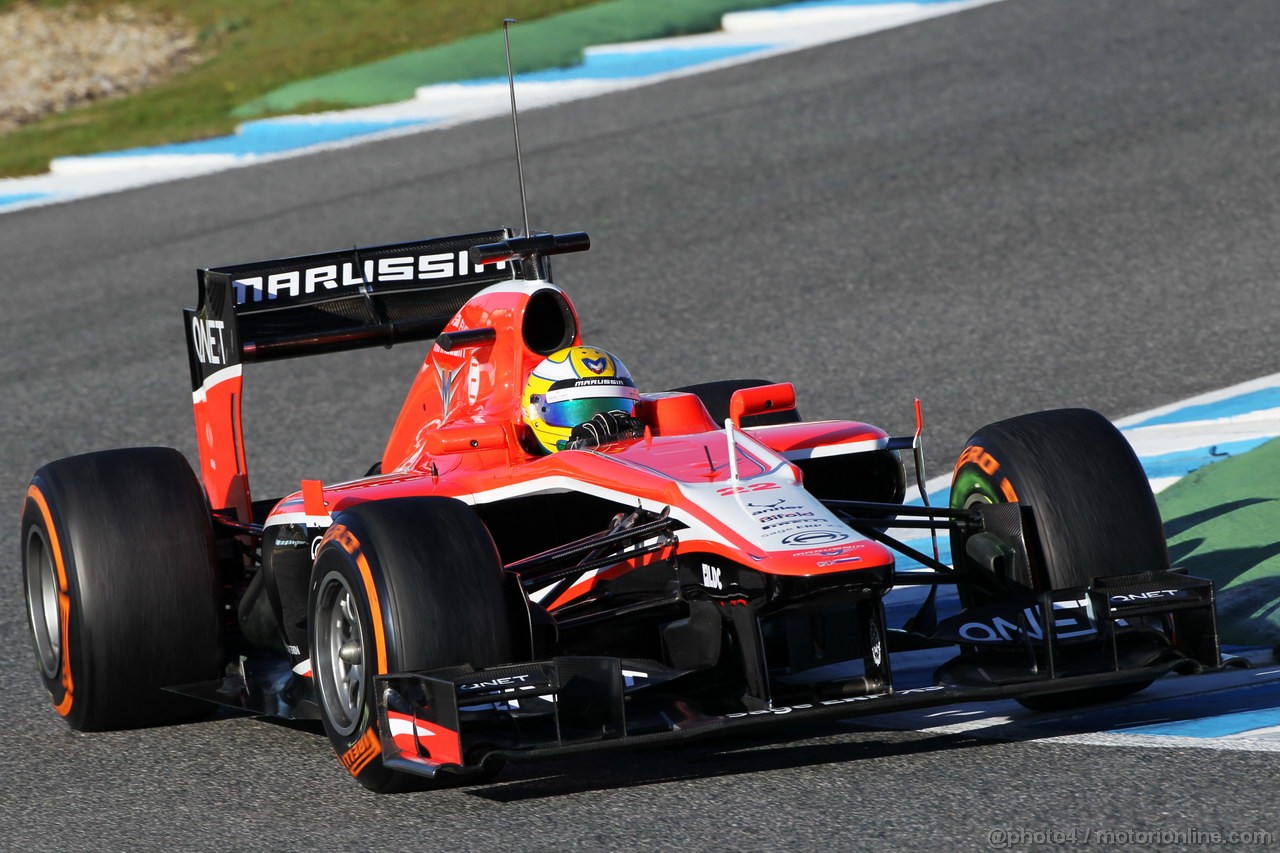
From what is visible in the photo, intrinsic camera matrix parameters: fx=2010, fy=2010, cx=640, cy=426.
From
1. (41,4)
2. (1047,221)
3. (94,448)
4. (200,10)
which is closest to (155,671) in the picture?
(94,448)

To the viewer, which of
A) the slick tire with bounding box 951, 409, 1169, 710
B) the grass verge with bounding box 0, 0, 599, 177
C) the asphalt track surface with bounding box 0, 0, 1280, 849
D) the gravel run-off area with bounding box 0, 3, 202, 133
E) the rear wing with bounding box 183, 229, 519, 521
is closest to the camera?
the asphalt track surface with bounding box 0, 0, 1280, 849

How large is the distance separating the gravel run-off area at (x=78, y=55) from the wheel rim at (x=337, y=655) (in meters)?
16.1

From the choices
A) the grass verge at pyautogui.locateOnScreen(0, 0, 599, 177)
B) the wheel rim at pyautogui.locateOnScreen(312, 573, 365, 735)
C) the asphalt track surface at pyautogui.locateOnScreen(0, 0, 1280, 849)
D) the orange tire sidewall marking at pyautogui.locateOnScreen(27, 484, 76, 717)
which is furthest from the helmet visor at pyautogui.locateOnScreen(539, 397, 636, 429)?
the grass verge at pyautogui.locateOnScreen(0, 0, 599, 177)

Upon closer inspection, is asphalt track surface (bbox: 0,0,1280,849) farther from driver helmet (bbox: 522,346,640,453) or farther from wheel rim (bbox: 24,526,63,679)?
driver helmet (bbox: 522,346,640,453)

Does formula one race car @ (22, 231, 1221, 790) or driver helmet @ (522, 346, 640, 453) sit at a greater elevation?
driver helmet @ (522, 346, 640, 453)

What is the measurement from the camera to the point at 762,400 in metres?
6.38

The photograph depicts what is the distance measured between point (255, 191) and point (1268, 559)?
35.7ft

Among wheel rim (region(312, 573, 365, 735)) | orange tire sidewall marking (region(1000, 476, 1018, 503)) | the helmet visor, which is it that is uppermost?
the helmet visor

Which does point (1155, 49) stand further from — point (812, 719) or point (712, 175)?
point (812, 719)

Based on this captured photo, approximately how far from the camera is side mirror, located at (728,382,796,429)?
6.30 meters

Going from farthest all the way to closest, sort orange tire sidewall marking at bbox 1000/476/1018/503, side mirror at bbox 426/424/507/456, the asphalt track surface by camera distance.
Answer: side mirror at bbox 426/424/507/456, orange tire sidewall marking at bbox 1000/476/1018/503, the asphalt track surface

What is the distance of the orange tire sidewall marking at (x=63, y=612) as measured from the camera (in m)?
6.33

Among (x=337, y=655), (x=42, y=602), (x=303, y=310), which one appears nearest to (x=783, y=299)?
(x=303, y=310)

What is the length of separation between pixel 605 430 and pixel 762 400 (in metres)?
0.55
